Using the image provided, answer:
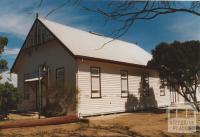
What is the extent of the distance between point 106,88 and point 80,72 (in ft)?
8.72

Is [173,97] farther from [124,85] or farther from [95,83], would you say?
[95,83]

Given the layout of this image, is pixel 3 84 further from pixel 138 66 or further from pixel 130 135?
pixel 138 66

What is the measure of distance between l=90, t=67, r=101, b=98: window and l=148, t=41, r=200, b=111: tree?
520 centimetres

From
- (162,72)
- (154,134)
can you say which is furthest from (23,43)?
(154,134)

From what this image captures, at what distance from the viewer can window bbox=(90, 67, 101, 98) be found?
64.3ft

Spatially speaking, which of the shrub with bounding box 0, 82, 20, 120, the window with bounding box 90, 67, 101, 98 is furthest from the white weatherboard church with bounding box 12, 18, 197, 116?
the shrub with bounding box 0, 82, 20, 120

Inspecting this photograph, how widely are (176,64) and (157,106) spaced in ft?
21.3

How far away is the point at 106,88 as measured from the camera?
2056cm

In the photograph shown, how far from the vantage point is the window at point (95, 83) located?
19594mm

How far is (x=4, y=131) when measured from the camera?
1287 centimetres

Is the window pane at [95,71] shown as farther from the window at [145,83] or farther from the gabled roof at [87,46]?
the window at [145,83]

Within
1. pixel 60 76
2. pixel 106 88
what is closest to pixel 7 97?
pixel 60 76

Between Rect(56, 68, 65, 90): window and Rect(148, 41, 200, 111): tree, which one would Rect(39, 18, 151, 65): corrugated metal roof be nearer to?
Rect(56, 68, 65, 90): window

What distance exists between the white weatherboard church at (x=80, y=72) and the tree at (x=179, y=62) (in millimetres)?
1909
